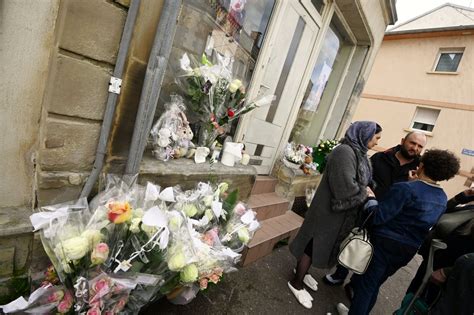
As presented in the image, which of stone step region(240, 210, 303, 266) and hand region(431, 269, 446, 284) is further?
stone step region(240, 210, 303, 266)

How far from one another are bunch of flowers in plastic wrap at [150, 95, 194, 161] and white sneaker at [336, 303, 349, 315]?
7.41 feet

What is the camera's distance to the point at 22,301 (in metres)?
1.00

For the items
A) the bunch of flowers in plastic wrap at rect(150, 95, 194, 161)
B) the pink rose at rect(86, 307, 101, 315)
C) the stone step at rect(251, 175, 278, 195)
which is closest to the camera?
the pink rose at rect(86, 307, 101, 315)

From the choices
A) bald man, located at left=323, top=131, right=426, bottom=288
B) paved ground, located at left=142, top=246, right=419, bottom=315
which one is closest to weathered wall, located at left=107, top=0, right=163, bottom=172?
paved ground, located at left=142, top=246, right=419, bottom=315

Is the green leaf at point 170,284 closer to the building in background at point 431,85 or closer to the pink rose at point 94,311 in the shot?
the pink rose at point 94,311

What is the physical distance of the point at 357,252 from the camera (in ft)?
7.24

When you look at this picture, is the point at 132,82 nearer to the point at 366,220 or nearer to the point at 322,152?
the point at 366,220

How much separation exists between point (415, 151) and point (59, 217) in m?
3.33

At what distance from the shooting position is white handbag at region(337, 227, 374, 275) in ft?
7.18

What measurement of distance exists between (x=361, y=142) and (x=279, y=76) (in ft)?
5.85

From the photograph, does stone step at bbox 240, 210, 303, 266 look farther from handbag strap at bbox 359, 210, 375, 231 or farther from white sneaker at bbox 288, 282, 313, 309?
handbag strap at bbox 359, 210, 375, 231

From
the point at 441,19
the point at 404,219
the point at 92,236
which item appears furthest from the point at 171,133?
the point at 441,19

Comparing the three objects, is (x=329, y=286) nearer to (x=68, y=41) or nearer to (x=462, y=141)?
(x=68, y=41)

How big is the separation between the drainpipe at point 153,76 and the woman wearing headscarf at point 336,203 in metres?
1.67
